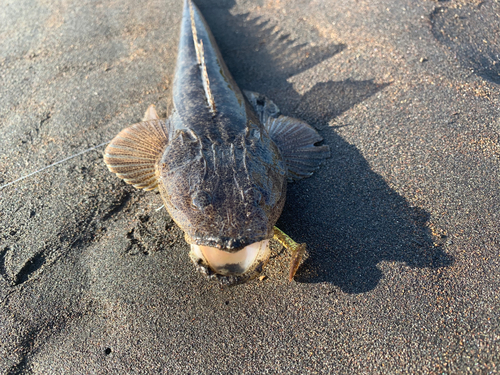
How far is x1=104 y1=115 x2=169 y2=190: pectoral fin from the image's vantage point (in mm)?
3176

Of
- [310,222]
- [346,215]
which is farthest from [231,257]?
[346,215]

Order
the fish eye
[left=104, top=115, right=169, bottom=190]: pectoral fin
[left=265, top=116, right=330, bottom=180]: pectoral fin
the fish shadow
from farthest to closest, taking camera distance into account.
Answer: [left=265, top=116, right=330, bottom=180]: pectoral fin, [left=104, top=115, right=169, bottom=190]: pectoral fin, the fish shadow, the fish eye

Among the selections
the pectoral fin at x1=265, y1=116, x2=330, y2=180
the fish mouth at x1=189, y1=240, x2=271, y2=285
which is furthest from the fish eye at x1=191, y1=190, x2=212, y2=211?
the pectoral fin at x1=265, y1=116, x2=330, y2=180

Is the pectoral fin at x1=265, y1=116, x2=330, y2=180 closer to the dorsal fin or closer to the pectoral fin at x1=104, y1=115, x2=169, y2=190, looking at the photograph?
the dorsal fin

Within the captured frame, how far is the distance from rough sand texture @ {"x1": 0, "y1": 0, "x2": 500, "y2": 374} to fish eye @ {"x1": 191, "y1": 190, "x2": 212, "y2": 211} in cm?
64

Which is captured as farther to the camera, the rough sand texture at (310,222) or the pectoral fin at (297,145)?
the pectoral fin at (297,145)

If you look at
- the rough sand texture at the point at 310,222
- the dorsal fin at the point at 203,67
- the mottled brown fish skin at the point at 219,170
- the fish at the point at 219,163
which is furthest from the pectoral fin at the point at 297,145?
the dorsal fin at the point at 203,67

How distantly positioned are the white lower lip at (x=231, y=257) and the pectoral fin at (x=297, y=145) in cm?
100

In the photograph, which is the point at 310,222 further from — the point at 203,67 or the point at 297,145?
the point at 203,67

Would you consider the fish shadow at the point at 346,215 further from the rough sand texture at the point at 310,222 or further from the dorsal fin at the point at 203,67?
the dorsal fin at the point at 203,67

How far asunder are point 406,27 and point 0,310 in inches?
207

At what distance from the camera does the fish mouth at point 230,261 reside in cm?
242

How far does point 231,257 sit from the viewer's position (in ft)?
8.02

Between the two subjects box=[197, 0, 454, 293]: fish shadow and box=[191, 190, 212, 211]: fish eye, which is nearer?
box=[191, 190, 212, 211]: fish eye
